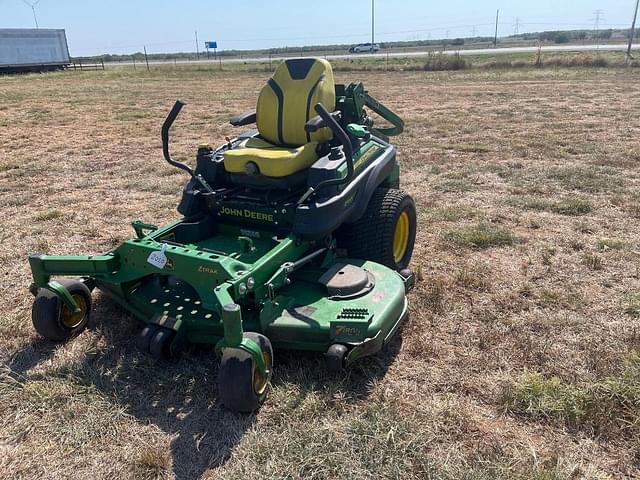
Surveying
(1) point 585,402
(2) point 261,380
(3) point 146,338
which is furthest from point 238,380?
(1) point 585,402

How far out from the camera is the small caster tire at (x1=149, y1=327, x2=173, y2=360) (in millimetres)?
3074

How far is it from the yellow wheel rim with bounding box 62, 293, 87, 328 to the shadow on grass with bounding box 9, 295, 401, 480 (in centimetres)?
15

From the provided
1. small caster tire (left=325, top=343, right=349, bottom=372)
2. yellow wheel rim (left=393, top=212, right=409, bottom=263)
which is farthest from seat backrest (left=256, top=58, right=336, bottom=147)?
small caster tire (left=325, top=343, right=349, bottom=372)

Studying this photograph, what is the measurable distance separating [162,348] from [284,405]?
0.80 metres

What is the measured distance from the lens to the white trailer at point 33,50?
33.0 m

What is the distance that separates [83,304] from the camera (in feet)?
11.5

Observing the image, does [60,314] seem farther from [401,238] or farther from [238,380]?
[401,238]

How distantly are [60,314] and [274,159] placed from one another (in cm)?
169

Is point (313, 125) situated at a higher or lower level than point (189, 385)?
higher

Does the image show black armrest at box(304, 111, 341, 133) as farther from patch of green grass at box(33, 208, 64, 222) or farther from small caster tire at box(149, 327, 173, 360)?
patch of green grass at box(33, 208, 64, 222)

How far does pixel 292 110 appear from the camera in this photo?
4125mm

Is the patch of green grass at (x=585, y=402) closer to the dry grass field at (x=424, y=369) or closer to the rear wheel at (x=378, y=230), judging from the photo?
the dry grass field at (x=424, y=369)

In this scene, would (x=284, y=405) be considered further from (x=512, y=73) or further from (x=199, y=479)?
(x=512, y=73)

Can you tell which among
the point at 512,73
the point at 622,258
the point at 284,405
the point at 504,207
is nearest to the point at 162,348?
the point at 284,405
